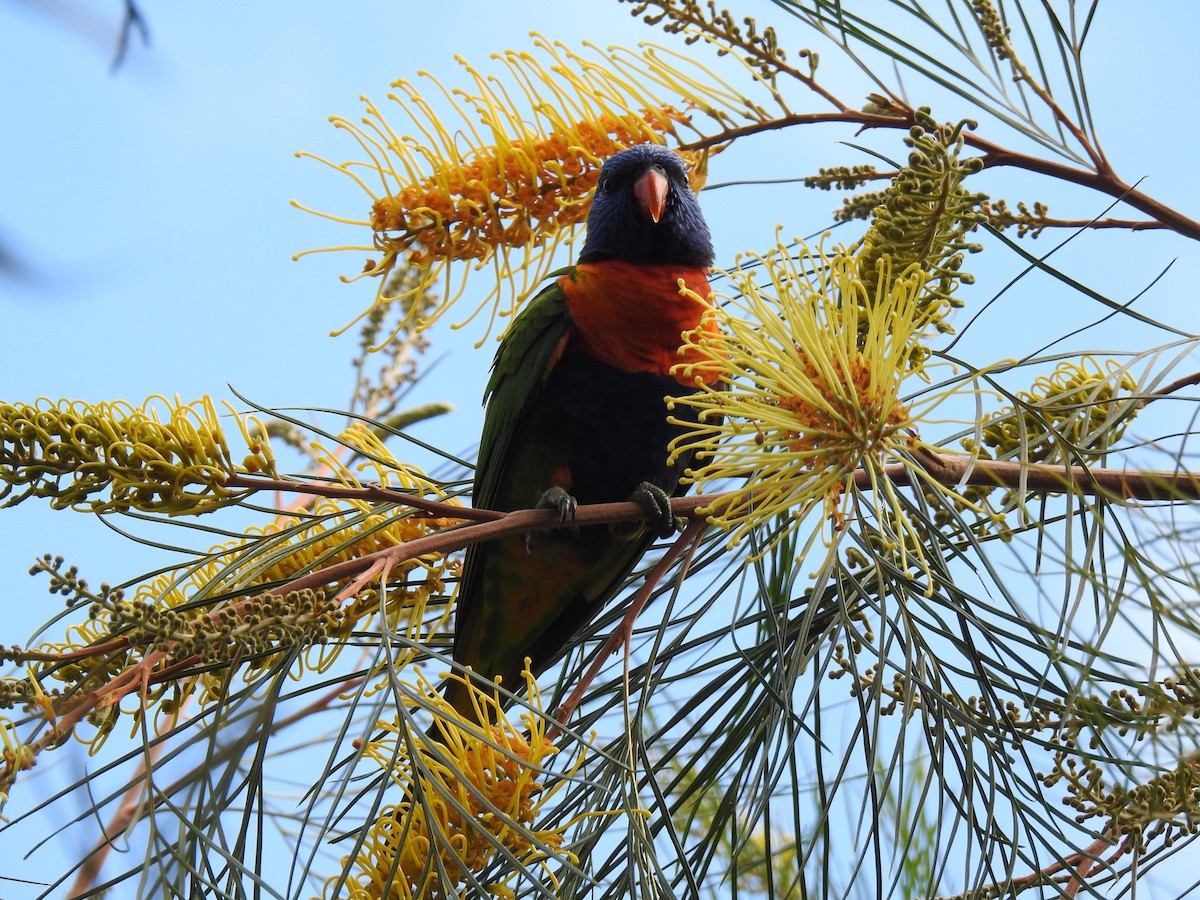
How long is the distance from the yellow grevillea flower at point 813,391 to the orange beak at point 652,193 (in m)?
1.36

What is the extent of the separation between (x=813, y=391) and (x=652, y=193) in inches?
60.4

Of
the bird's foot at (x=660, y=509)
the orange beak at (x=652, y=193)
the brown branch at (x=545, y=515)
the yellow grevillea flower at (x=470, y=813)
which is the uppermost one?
the orange beak at (x=652, y=193)

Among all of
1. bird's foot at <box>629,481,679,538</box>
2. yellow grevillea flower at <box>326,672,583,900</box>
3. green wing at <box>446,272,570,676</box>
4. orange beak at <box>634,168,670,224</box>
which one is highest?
orange beak at <box>634,168,670,224</box>

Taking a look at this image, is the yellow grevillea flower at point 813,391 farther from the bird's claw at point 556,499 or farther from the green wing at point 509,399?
the green wing at point 509,399

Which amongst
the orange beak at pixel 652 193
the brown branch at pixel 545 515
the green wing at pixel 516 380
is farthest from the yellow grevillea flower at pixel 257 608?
the orange beak at pixel 652 193

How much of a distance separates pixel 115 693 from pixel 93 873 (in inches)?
46.7

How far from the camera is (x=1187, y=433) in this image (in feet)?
4.07

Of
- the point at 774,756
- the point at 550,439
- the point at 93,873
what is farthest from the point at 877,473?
the point at 93,873

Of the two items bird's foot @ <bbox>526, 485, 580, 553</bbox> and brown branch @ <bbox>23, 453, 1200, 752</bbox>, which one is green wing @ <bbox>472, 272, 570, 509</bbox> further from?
brown branch @ <bbox>23, 453, 1200, 752</bbox>

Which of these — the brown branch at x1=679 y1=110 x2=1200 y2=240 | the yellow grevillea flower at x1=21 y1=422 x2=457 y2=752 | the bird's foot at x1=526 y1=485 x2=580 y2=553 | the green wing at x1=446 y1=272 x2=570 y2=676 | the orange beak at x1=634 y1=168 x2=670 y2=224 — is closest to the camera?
the yellow grevillea flower at x1=21 y1=422 x2=457 y2=752

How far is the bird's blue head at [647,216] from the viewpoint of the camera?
2.68 m

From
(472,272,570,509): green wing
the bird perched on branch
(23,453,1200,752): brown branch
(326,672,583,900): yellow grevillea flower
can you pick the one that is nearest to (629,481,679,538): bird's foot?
the bird perched on branch

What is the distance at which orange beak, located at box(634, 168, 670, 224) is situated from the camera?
2.64 m

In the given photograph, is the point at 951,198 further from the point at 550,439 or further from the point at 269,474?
the point at 550,439
